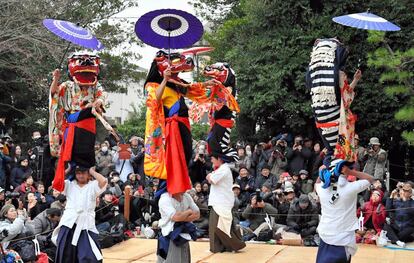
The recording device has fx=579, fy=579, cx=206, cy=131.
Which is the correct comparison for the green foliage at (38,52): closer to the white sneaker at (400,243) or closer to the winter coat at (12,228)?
the winter coat at (12,228)

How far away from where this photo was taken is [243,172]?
1053cm

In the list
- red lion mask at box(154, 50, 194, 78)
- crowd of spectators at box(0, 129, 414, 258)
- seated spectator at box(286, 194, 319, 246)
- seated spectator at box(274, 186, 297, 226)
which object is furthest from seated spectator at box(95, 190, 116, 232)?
red lion mask at box(154, 50, 194, 78)

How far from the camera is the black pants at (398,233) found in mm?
8898

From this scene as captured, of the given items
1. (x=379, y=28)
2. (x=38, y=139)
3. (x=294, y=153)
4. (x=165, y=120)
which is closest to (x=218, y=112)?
(x=165, y=120)

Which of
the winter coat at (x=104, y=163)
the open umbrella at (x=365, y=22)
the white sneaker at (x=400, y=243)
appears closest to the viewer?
the open umbrella at (x=365, y=22)

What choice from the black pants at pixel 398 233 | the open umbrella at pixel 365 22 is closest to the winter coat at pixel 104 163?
the black pants at pixel 398 233

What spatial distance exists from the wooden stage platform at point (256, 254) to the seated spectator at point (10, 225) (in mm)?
1219

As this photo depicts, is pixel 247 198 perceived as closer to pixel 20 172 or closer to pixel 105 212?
pixel 105 212

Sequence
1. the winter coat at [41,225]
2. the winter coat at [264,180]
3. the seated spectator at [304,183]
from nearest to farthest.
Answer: the winter coat at [41,225]
the seated spectator at [304,183]
the winter coat at [264,180]

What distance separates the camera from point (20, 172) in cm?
1122

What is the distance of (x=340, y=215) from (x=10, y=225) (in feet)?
14.1

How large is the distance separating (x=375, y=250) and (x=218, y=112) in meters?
3.10

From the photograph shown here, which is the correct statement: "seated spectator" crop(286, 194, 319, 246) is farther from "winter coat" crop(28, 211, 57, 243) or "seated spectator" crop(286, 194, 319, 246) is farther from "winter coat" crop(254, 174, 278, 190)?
"winter coat" crop(28, 211, 57, 243)

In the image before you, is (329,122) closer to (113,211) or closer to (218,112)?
(218,112)
